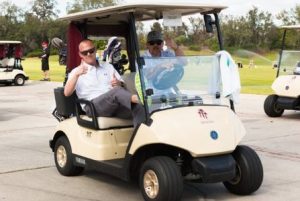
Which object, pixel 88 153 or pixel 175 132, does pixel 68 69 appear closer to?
pixel 88 153

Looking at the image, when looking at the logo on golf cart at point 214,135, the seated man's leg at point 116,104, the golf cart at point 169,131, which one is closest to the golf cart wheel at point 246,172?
the golf cart at point 169,131

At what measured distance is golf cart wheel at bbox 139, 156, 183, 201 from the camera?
4410 mm

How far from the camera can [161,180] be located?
442 cm

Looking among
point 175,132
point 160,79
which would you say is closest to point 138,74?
point 160,79

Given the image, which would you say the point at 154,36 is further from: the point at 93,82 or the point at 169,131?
the point at 169,131

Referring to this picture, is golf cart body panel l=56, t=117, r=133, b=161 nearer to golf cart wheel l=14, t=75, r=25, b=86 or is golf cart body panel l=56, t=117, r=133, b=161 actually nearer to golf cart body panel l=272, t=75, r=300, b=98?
golf cart body panel l=272, t=75, r=300, b=98

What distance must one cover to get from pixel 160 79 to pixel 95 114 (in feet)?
2.38

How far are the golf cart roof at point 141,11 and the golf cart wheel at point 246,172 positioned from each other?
4.27 feet

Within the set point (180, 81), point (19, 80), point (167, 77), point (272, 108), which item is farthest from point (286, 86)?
point (19, 80)

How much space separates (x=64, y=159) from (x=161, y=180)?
5.45 ft

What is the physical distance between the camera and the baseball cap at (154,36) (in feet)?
17.0

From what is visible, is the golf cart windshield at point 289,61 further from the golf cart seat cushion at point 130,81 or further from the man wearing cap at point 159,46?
the man wearing cap at point 159,46

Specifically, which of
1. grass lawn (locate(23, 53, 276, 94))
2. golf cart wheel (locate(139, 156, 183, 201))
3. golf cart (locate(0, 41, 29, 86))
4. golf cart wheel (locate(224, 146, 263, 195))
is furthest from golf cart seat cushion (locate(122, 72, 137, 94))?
golf cart (locate(0, 41, 29, 86))

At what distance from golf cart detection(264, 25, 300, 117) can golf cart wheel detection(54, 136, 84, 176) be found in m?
5.74
